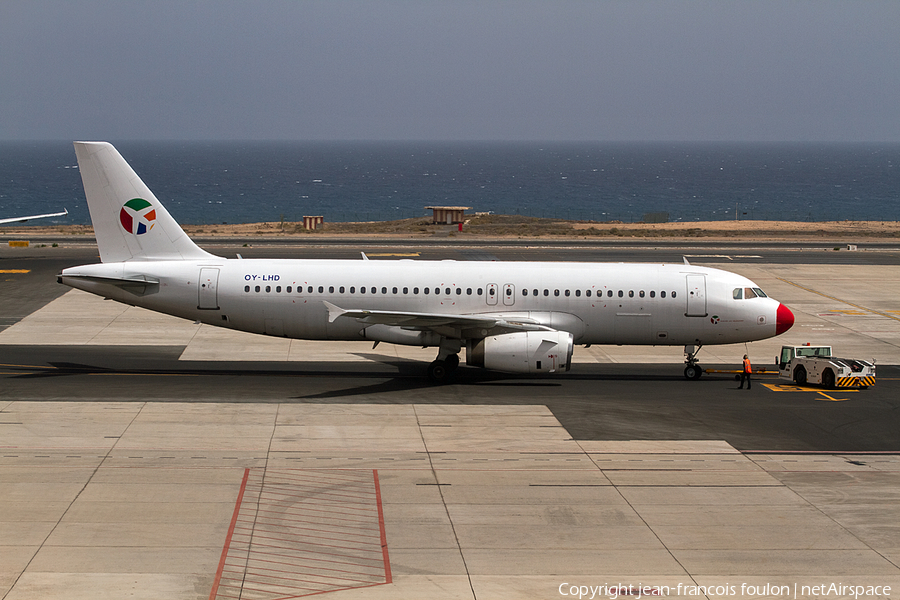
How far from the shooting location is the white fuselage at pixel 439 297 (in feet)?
118

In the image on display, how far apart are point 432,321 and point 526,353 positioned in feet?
12.3

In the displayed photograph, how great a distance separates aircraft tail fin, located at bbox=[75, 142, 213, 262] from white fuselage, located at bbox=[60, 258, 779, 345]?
0.71m

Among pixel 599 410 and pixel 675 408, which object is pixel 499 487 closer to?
pixel 599 410

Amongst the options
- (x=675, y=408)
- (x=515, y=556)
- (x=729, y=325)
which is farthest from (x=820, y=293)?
(x=515, y=556)

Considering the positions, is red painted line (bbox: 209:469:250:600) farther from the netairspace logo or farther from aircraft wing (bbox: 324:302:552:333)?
aircraft wing (bbox: 324:302:552:333)

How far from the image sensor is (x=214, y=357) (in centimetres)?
4006

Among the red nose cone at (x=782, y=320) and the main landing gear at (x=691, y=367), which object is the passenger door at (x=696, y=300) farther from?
the red nose cone at (x=782, y=320)

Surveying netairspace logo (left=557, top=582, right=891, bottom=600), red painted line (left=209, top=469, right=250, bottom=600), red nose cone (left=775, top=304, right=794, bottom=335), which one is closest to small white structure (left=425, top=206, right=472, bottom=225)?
red nose cone (left=775, top=304, right=794, bottom=335)

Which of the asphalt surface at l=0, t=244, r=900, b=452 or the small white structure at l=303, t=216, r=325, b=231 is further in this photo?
the small white structure at l=303, t=216, r=325, b=231

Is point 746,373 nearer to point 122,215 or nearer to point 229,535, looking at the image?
point 229,535

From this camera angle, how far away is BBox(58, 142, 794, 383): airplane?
117 ft

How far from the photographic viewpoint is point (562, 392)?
3450 centimetres

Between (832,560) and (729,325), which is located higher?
(729,325)

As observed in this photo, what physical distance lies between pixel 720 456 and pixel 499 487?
24.5 feet
